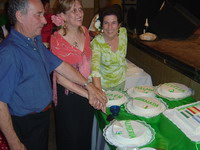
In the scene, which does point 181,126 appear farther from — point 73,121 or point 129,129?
point 73,121

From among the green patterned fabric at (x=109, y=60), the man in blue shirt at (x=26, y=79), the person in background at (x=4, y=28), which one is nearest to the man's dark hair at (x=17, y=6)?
the man in blue shirt at (x=26, y=79)

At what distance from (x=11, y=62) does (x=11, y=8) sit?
0.27m

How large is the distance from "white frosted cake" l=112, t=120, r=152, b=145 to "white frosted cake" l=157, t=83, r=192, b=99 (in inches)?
16.1

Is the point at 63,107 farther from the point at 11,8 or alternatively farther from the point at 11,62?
the point at 11,8

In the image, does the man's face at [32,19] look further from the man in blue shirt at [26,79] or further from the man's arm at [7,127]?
the man's arm at [7,127]

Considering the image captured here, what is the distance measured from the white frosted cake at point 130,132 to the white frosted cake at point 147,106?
12 centimetres

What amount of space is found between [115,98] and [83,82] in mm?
244

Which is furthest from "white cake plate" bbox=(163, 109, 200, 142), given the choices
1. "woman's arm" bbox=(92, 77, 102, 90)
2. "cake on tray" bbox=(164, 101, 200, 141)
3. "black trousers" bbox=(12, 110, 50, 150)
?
"black trousers" bbox=(12, 110, 50, 150)

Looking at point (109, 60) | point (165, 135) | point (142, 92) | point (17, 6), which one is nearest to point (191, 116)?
point (165, 135)

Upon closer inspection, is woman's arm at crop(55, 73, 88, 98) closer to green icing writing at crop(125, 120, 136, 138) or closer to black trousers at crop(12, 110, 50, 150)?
black trousers at crop(12, 110, 50, 150)

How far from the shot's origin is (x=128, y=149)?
35.6 inches

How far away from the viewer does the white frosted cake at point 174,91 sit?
1.32m

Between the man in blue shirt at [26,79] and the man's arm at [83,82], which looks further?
the man's arm at [83,82]

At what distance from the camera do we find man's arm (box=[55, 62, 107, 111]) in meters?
1.27
